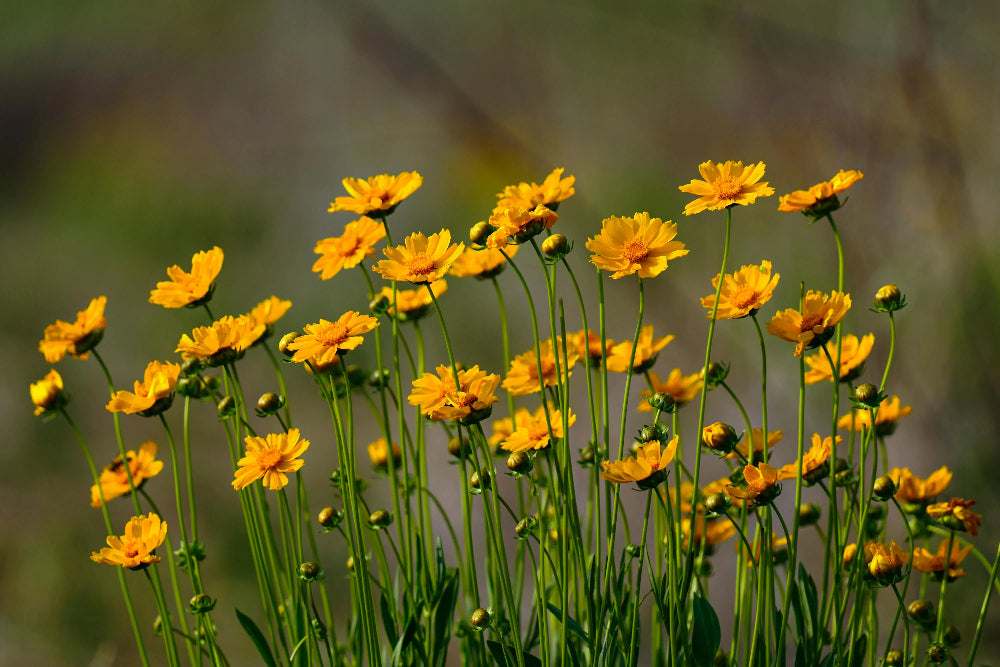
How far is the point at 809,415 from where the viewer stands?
4.60ft

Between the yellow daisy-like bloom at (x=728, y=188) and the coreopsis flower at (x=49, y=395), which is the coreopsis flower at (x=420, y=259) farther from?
the coreopsis flower at (x=49, y=395)

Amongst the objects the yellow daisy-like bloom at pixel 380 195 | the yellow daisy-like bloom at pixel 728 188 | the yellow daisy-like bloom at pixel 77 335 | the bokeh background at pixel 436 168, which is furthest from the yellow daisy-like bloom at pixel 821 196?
the bokeh background at pixel 436 168

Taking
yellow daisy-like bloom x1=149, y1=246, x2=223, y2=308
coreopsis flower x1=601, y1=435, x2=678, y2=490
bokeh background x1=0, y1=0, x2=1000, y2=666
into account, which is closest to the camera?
coreopsis flower x1=601, y1=435, x2=678, y2=490

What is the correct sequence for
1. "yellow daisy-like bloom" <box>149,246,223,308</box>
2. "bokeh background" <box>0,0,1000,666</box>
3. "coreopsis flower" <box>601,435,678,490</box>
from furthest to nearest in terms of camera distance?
"bokeh background" <box>0,0,1000,666</box> → "yellow daisy-like bloom" <box>149,246,223,308</box> → "coreopsis flower" <box>601,435,678,490</box>

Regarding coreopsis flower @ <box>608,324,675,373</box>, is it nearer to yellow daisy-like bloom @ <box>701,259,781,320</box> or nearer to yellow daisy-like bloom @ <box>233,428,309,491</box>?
yellow daisy-like bloom @ <box>701,259,781,320</box>

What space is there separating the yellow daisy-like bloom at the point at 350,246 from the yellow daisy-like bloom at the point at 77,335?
17cm

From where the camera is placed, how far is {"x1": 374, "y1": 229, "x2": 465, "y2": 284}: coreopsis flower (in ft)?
1.70

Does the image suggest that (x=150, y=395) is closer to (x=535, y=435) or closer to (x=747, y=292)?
(x=535, y=435)

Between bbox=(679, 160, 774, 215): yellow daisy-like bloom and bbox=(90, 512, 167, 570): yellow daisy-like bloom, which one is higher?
bbox=(679, 160, 774, 215): yellow daisy-like bloom

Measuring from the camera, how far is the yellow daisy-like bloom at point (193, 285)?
59cm

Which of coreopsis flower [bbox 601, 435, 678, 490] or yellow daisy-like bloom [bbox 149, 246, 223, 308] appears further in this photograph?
yellow daisy-like bloom [bbox 149, 246, 223, 308]

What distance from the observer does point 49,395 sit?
62cm

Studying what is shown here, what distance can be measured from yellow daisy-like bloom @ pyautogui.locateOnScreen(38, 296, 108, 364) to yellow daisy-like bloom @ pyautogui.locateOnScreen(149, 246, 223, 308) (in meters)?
0.06

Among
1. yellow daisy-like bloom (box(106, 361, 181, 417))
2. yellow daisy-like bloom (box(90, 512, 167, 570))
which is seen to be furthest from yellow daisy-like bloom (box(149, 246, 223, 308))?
yellow daisy-like bloom (box(90, 512, 167, 570))
